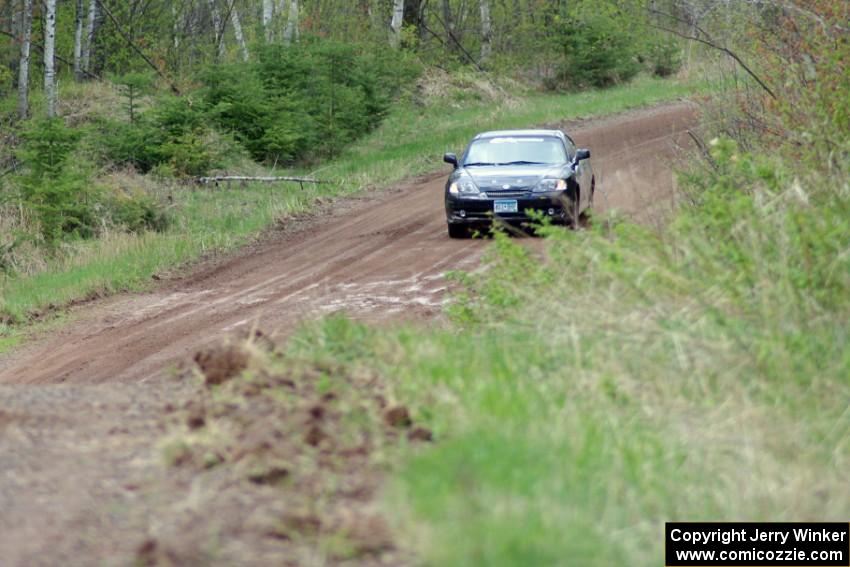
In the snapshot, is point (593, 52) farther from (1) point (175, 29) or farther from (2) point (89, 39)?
(2) point (89, 39)

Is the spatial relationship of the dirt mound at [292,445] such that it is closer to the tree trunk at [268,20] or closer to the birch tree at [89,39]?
the tree trunk at [268,20]

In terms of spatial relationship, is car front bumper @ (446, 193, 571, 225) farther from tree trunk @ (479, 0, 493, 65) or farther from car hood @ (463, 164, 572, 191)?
tree trunk @ (479, 0, 493, 65)

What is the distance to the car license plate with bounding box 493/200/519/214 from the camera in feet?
61.2

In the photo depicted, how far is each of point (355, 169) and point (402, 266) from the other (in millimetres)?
9837

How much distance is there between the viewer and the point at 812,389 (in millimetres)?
7160

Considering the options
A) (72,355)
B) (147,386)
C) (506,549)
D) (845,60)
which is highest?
(845,60)

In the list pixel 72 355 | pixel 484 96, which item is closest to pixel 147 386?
pixel 72 355

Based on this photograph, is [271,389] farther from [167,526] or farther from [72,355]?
[72,355]

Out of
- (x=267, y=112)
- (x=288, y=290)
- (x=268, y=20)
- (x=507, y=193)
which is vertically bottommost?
(x=288, y=290)

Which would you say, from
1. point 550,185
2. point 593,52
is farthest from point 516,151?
point 593,52

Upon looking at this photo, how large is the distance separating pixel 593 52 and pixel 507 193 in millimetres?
24732

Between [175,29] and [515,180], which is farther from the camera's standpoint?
[175,29]

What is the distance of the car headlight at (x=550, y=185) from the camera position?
18.5 metres

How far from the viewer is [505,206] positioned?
61.4 ft
